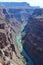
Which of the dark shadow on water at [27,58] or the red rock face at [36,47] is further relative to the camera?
the red rock face at [36,47]

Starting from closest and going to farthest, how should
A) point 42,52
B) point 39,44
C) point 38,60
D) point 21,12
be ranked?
point 38,60
point 42,52
point 39,44
point 21,12


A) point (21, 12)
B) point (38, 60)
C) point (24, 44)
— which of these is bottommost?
point (21, 12)

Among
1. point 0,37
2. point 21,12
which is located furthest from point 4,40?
point 21,12

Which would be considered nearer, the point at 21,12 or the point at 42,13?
the point at 42,13

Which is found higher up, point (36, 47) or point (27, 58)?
point (36, 47)

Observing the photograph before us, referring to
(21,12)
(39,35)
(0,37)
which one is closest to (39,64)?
(0,37)

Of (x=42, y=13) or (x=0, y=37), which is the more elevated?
(x=0, y=37)

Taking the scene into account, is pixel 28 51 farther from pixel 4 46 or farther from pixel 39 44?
pixel 4 46

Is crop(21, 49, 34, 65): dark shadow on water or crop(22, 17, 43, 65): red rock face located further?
crop(22, 17, 43, 65): red rock face

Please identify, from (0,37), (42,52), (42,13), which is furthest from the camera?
(42,13)

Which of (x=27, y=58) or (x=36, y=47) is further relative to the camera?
(x=36, y=47)
